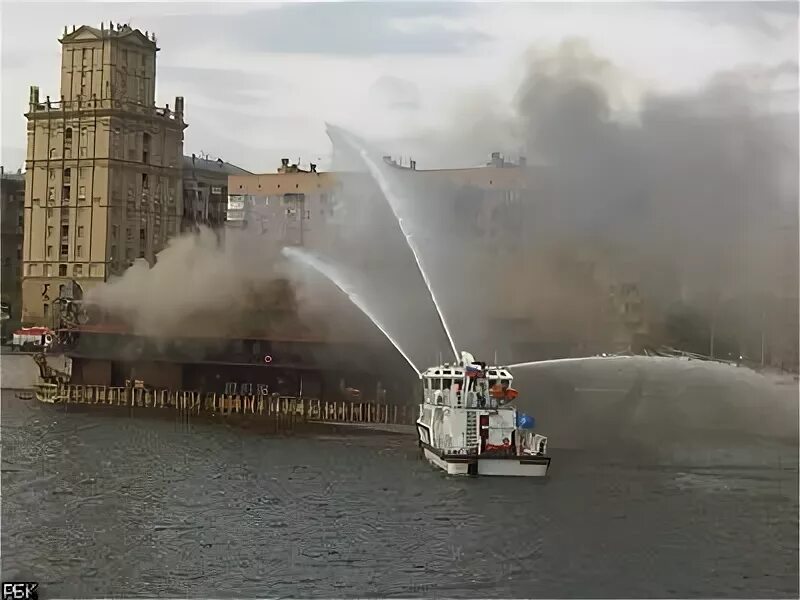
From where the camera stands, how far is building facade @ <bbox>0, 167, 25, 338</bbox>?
45875mm

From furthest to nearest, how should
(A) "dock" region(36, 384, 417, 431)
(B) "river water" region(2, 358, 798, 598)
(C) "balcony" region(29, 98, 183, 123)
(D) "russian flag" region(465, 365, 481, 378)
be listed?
(C) "balcony" region(29, 98, 183, 123), (A) "dock" region(36, 384, 417, 431), (D) "russian flag" region(465, 365, 481, 378), (B) "river water" region(2, 358, 798, 598)

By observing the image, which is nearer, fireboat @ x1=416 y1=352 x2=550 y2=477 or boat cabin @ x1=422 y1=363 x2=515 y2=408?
fireboat @ x1=416 y1=352 x2=550 y2=477

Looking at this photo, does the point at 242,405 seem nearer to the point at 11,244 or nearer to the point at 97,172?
the point at 97,172

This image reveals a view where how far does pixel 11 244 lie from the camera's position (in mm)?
47188

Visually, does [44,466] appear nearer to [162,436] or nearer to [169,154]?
[162,436]

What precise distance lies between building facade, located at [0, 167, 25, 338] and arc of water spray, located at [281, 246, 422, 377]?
48.7 ft

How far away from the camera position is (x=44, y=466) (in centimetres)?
2469

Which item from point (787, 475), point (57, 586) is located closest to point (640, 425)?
point (787, 475)

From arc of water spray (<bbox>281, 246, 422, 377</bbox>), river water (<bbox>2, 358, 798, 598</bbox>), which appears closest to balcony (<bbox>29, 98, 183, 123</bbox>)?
arc of water spray (<bbox>281, 246, 422, 377</bbox>)

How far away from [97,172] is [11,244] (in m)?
5.51

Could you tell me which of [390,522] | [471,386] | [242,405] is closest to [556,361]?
[471,386]

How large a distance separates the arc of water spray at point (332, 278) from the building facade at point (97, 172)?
9.47 meters

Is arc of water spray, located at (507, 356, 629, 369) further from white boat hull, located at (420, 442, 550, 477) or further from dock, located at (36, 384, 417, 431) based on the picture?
white boat hull, located at (420, 442, 550, 477)

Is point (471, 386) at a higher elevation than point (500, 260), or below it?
below
